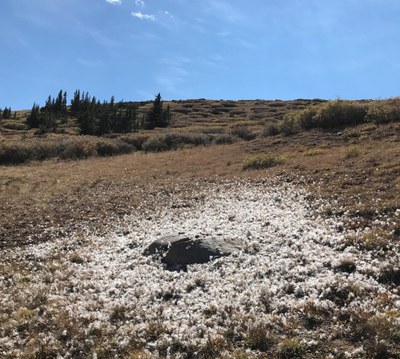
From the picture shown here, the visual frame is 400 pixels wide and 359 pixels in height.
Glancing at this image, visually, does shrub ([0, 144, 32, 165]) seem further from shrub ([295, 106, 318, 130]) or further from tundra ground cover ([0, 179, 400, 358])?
tundra ground cover ([0, 179, 400, 358])

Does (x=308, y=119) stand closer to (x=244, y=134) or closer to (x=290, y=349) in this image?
(x=244, y=134)

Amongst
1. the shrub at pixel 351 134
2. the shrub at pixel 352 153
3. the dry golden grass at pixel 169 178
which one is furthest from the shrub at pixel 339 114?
the shrub at pixel 352 153

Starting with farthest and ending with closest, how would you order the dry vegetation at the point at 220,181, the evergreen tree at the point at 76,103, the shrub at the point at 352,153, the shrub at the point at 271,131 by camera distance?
the evergreen tree at the point at 76,103 → the shrub at the point at 271,131 → the shrub at the point at 352,153 → the dry vegetation at the point at 220,181

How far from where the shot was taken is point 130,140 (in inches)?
2403

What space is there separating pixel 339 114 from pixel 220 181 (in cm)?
1879

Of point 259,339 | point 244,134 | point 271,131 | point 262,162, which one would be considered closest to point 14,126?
point 244,134

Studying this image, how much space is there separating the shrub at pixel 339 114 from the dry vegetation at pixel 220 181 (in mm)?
315

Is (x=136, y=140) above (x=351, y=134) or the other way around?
the other way around

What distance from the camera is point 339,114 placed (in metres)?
41.8

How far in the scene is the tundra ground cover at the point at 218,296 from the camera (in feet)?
29.1

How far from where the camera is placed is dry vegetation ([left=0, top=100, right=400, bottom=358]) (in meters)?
8.98

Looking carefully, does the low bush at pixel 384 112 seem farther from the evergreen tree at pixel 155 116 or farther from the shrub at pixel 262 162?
the evergreen tree at pixel 155 116

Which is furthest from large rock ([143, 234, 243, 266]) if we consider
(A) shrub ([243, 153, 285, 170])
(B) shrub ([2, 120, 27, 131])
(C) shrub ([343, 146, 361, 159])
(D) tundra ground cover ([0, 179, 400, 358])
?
(B) shrub ([2, 120, 27, 131])

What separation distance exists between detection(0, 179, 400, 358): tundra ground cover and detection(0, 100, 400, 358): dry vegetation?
0.18 ft
